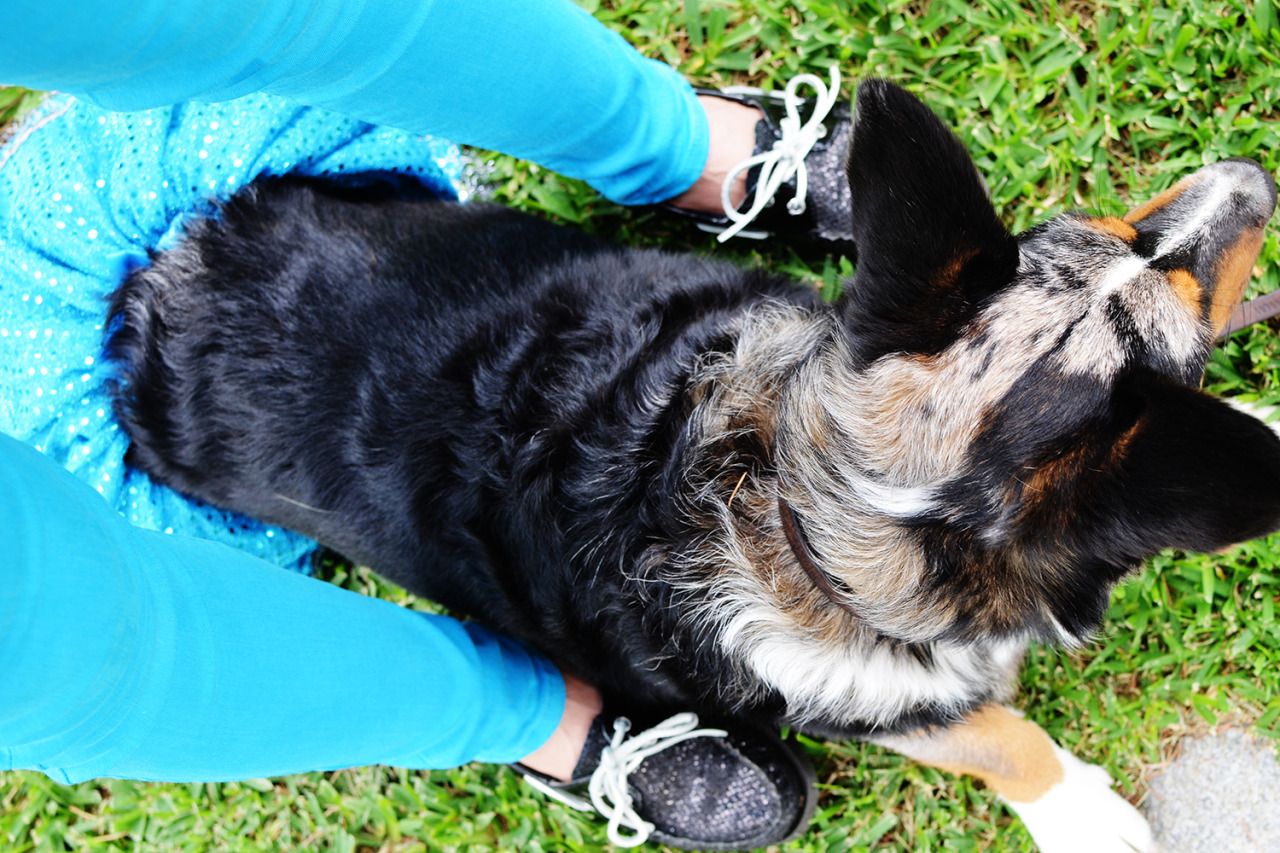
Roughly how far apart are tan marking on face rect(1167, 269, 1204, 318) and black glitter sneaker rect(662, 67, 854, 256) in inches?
54.5

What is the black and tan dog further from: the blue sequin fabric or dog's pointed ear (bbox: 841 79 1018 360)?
the blue sequin fabric

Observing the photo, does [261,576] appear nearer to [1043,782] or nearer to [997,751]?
[997,751]

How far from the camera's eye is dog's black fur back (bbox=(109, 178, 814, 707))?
8.48 ft

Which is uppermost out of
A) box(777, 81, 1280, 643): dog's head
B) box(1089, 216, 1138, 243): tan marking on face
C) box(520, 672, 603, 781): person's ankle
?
box(1089, 216, 1138, 243): tan marking on face

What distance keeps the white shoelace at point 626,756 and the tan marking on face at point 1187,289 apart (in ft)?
6.85

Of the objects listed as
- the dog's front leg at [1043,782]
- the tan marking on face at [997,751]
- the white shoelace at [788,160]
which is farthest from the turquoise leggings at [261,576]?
the dog's front leg at [1043,782]

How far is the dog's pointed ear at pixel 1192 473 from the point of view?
1562mm

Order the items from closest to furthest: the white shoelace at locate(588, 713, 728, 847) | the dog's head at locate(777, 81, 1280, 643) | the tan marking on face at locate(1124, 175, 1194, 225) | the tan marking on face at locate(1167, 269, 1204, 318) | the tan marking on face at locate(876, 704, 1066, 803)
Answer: the dog's head at locate(777, 81, 1280, 643) < the tan marking on face at locate(1167, 269, 1204, 318) < the tan marking on face at locate(1124, 175, 1194, 225) < the tan marking on face at locate(876, 704, 1066, 803) < the white shoelace at locate(588, 713, 728, 847)

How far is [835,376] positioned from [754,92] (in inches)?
75.1

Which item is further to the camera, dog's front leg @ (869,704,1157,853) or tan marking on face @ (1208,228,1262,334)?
dog's front leg @ (869,704,1157,853)

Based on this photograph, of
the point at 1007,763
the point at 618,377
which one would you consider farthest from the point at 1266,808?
the point at 618,377

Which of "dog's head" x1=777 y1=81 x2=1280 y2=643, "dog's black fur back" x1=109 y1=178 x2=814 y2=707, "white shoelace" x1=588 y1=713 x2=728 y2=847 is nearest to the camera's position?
"dog's head" x1=777 y1=81 x2=1280 y2=643

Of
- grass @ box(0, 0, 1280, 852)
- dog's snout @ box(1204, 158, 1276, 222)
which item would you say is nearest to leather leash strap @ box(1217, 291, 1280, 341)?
grass @ box(0, 0, 1280, 852)

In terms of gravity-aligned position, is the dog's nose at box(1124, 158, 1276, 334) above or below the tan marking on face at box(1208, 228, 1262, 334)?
above
